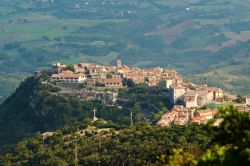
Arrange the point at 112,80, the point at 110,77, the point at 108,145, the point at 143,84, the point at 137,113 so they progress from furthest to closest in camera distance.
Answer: the point at 110,77 → the point at 112,80 → the point at 143,84 → the point at 137,113 → the point at 108,145

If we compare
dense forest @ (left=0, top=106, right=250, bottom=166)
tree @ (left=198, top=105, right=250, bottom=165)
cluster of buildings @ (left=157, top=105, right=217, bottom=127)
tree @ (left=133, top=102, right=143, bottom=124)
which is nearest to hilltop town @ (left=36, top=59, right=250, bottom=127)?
cluster of buildings @ (left=157, top=105, right=217, bottom=127)

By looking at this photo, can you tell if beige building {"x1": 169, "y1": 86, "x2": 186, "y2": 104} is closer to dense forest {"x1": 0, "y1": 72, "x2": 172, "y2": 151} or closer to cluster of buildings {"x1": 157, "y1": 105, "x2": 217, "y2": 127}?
dense forest {"x1": 0, "y1": 72, "x2": 172, "y2": 151}

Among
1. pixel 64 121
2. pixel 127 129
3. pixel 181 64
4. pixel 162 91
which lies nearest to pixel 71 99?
pixel 64 121

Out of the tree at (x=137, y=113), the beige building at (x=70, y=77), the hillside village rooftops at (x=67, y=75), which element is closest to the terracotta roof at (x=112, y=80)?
the beige building at (x=70, y=77)

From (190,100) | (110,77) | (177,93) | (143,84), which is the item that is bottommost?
(190,100)

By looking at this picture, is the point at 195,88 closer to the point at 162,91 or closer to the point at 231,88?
the point at 162,91

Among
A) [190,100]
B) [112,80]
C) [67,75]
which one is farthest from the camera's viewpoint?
[67,75]

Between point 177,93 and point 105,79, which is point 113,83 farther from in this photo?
point 177,93

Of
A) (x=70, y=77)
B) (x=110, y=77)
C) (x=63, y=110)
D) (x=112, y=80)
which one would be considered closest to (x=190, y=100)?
(x=112, y=80)

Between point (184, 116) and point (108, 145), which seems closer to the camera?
point (108, 145)
